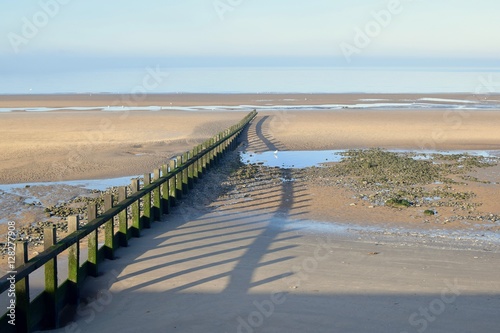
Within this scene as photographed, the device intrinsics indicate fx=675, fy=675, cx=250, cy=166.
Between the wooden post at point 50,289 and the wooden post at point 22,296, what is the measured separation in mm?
557

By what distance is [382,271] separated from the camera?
27.7 feet

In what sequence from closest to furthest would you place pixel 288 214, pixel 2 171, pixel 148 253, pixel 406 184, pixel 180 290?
1. pixel 180 290
2. pixel 148 253
3. pixel 288 214
4. pixel 406 184
5. pixel 2 171

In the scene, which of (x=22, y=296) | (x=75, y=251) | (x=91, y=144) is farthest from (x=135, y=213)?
(x=91, y=144)

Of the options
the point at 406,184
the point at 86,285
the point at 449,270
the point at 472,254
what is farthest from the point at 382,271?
the point at 406,184

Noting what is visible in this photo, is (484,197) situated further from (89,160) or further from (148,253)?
(89,160)

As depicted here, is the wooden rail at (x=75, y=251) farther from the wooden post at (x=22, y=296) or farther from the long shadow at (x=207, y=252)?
the long shadow at (x=207, y=252)

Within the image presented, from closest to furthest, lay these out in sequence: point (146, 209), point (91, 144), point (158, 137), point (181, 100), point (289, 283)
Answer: point (289, 283) → point (146, 209) → point (91, 144) → point (158, 137) → point (181, 100)

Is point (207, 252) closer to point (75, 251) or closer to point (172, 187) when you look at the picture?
point (75, 251)

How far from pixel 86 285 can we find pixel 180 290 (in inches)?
44.8

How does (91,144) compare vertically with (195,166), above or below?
below

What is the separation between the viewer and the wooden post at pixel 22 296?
19.2 feet

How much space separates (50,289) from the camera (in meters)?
6.51

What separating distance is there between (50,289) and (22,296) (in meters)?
0.63

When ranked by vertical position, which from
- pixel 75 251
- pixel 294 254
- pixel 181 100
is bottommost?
pixel 294 254
